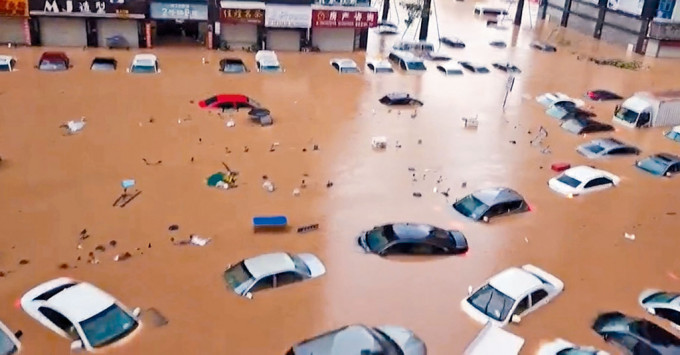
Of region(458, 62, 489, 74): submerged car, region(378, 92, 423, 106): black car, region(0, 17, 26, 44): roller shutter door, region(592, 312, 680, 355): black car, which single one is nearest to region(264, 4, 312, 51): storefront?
region(458, 62, 489, 74): submerged car

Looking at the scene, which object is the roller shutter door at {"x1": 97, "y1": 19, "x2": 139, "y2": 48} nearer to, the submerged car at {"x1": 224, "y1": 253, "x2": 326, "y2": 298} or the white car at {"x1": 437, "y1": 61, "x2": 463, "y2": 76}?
the white car at {"x1": 437, "y1": 61, "x2": 463, "y2": 76}

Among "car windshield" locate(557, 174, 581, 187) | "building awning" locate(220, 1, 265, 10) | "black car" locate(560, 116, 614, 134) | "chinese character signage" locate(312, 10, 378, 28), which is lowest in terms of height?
"car windshield" locate(557, 174, 581, 187)

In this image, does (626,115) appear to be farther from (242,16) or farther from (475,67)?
(242,16)

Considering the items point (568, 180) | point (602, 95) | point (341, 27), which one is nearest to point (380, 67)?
point (341, 27)

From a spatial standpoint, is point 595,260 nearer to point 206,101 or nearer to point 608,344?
point 608,344

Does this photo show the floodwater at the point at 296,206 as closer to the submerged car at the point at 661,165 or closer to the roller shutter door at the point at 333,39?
the submerged car at the point at 661,165

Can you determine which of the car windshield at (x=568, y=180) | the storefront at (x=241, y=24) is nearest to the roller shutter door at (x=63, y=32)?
the storefront at (x=241, y=24)

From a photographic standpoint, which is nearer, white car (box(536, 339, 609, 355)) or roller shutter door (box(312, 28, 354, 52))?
white car (box(536, 339, 609, 355))
